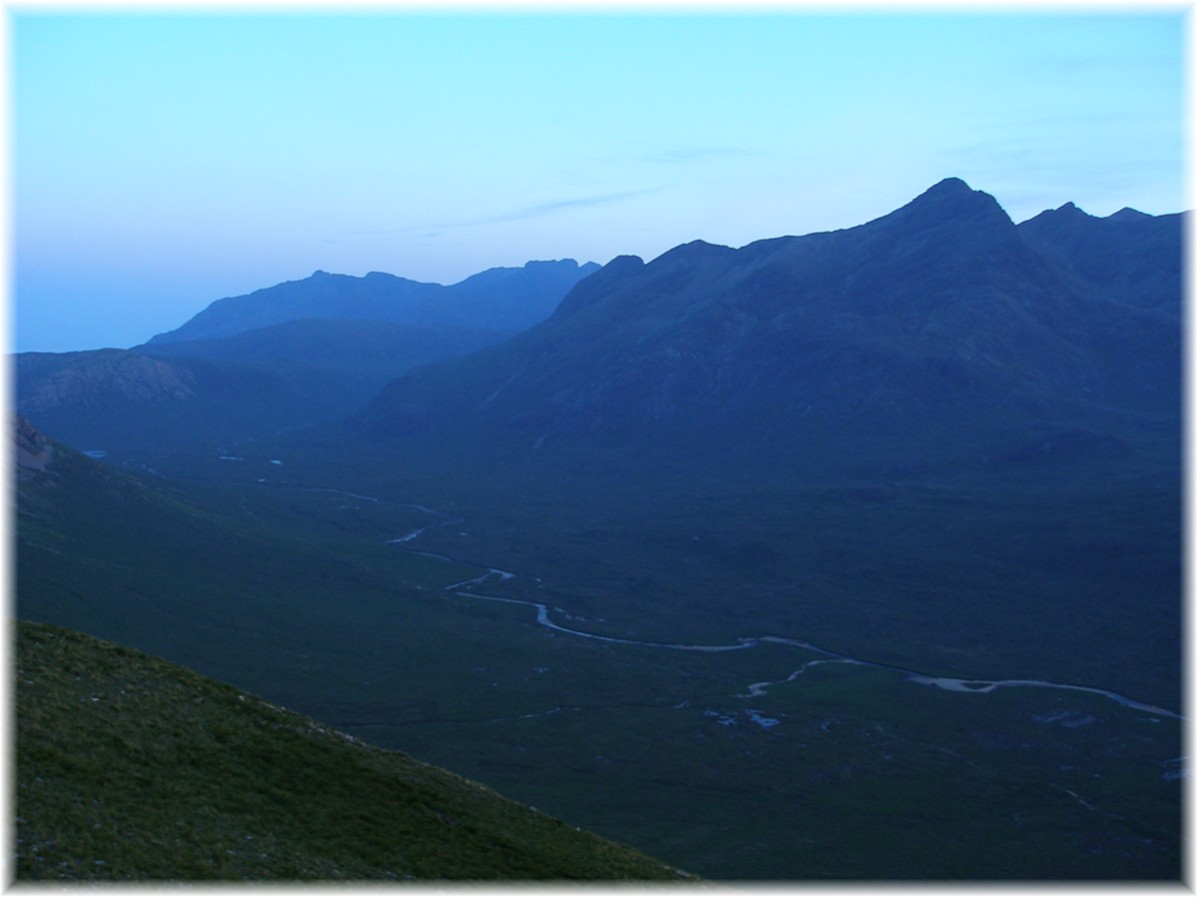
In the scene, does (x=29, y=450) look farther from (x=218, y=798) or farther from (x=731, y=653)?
(x=218, y=798)

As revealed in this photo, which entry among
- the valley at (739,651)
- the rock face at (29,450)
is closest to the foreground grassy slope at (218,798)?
the valley at (739,651)

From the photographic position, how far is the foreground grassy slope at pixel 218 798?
29.0 m

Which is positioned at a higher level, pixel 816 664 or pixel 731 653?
A: pixel 731 653

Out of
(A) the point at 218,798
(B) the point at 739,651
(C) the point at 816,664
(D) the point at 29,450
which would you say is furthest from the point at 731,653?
(D) the point at 29,450

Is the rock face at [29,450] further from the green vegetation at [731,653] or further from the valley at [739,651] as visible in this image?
the green vegetation at [731,653]

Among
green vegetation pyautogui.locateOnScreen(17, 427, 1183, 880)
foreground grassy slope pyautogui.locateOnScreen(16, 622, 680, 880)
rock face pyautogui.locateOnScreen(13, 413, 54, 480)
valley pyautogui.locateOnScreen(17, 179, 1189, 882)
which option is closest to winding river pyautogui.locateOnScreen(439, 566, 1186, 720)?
valley pyautogui.locateOnScreen(17, 179, 1189, 882)

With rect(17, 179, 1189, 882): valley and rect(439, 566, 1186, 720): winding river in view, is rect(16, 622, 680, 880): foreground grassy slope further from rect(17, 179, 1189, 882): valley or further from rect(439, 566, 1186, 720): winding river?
rect(439, 566, 1186, 720): winding river

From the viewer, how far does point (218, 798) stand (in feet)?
110

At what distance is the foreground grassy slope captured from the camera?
29.0 meters

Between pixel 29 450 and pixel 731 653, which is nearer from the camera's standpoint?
pixel 731 653

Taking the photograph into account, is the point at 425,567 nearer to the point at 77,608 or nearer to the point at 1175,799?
the point at 77,608

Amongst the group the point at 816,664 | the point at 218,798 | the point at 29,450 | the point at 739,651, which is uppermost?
the point at 29,450

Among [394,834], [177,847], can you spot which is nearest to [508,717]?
[394,834]

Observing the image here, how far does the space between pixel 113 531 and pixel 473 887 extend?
439 ft
